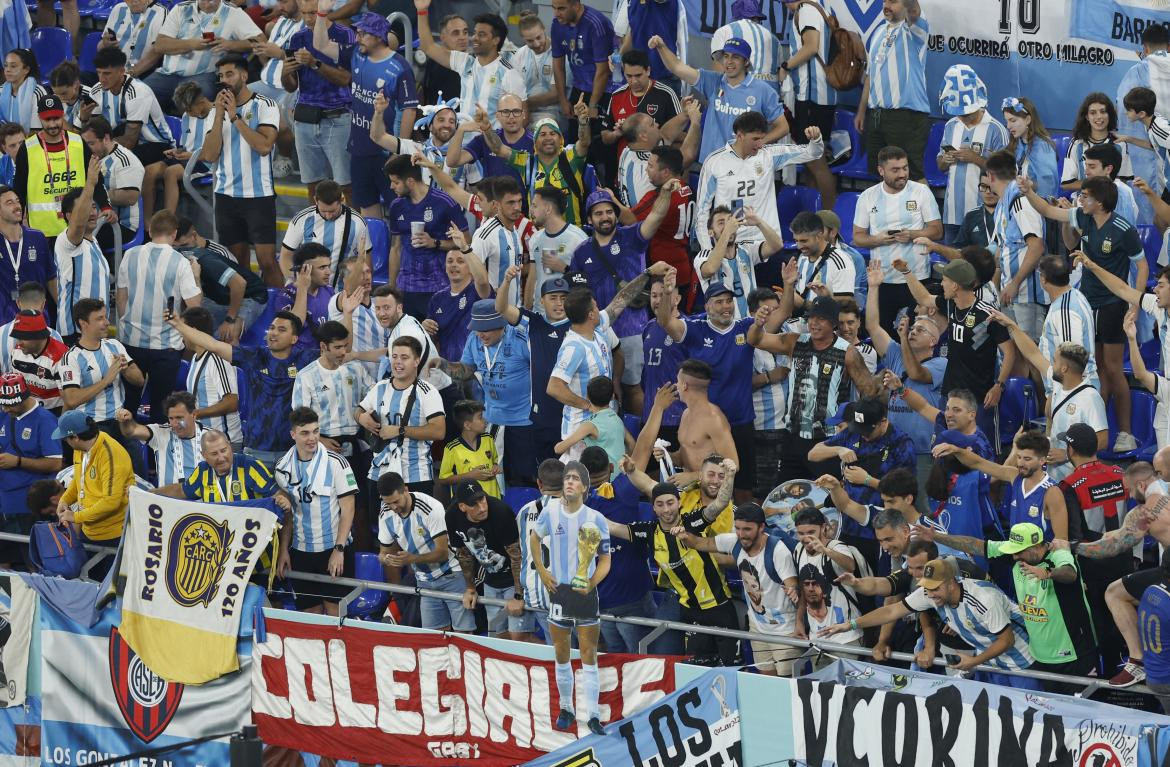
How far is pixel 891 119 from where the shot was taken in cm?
1689

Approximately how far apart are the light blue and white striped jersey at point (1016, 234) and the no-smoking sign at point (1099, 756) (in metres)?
4.80

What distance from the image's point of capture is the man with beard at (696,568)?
1282cm

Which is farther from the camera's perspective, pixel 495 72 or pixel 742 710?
pixel 495 72

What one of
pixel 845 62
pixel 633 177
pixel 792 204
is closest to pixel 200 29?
pixel 633 177

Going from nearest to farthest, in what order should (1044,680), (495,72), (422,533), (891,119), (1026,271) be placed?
(1044,680), (422,533), (1026,271), (891,119), (495,72)

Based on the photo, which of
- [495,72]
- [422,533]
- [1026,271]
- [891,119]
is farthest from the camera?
[495,72]

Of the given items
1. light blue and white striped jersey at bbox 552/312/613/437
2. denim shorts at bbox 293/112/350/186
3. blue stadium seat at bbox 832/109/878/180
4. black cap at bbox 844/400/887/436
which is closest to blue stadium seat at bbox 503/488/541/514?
light blue and white striped jersey at bbox 552/312/613/437

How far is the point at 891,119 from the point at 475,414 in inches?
194

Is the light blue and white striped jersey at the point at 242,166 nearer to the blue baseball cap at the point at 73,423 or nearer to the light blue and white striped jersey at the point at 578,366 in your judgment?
the blue baseball cap at the point at 73,423

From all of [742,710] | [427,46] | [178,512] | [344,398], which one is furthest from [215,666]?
[427,46]

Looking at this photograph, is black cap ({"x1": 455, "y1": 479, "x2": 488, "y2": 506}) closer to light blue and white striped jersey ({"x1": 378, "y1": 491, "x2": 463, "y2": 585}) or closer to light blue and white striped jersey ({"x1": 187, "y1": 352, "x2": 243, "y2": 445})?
light blue and white striped jersey ({"x1": 378, "y1": 491, "x2": 463, "y2": 585})

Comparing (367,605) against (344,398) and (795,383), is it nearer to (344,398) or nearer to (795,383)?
(344,398)

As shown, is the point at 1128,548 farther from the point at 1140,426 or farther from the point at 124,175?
the point at 124,175

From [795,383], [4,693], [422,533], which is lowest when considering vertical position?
[4,693]
